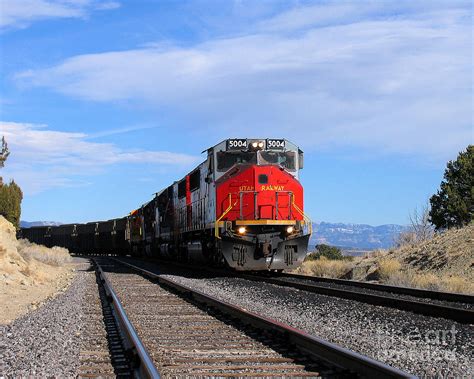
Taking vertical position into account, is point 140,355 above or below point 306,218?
below

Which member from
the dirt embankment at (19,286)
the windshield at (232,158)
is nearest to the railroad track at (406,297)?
the windshield at (232,158)

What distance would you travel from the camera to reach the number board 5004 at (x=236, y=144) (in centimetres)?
1812

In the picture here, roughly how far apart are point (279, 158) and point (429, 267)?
224 inches

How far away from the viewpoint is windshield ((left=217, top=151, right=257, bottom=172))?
59.5 feet

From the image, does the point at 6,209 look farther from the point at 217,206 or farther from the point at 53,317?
the point at 53,317

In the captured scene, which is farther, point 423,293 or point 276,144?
point 276,144

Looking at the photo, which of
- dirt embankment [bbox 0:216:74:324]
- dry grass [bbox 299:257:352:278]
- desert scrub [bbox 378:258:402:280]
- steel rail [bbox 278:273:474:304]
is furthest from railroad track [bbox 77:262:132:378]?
dry grass [bbox 299:257:352:278]

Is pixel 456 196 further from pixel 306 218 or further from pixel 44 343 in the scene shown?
pixel 44 343

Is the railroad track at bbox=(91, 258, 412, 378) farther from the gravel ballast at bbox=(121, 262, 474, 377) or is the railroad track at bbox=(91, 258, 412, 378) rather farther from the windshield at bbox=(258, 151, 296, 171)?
the windshield at bbox=(258, 151, 296, 171)

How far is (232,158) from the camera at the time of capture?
18219mm

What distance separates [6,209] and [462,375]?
66.7 m

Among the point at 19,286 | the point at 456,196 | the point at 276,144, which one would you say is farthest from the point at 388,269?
the point at 456,196

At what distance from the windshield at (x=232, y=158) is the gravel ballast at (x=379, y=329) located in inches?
219

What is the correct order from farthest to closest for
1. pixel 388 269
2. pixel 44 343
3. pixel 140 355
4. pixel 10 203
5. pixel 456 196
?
pixel 10 203, pixel 456 196, pixel 388 269, pixel 44 343, pixel 140 355
